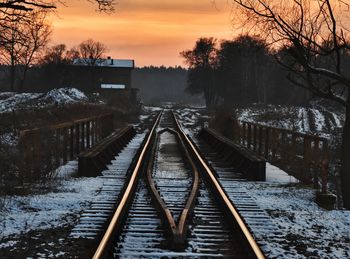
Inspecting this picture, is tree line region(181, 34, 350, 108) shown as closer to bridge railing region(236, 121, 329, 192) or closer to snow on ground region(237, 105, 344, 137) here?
snow on ground region(237, 105, 344, 137)

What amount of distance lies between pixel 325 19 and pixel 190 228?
21.1 feet

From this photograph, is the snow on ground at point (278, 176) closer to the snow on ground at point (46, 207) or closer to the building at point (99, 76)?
the snow on ground at point (46, 207)

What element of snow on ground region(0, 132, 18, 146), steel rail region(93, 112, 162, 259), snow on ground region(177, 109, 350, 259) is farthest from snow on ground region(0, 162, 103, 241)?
snow on ground region(0, 132, 18, 146)

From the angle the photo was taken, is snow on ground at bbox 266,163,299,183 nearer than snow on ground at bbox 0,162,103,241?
No

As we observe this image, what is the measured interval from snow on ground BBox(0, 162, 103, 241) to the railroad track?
861mm

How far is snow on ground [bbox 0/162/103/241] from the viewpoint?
303 inches

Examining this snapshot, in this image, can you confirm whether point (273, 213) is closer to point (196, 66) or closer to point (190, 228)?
point (190, 228)

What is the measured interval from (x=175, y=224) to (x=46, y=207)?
2.85 m

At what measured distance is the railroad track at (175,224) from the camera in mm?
6371

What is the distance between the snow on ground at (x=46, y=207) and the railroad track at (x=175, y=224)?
861 millimetres

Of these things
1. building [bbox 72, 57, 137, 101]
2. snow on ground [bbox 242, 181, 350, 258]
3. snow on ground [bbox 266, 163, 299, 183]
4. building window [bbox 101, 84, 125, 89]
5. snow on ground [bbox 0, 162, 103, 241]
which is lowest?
snow on ground [bbox 266, 163, 299, 183]

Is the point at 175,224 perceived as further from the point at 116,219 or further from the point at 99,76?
the point at 99,76

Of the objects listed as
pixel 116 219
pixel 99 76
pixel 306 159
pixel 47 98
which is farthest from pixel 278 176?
pixel 99 76

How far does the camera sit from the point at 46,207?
354 inches
